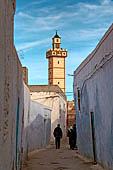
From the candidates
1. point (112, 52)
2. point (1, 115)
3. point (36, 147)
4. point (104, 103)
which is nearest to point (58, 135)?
point (36, 147)

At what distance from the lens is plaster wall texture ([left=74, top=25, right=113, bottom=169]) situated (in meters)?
6.63

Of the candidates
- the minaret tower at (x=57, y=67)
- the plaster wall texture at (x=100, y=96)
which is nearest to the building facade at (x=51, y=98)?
the plaster wall texture at (x=100, y=96)

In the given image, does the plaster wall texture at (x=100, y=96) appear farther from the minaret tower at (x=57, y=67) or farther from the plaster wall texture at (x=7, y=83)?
the minaret tower at (x=57, y=67)

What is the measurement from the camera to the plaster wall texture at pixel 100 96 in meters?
6.63

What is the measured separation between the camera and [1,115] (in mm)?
3281

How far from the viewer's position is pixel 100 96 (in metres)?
7.58

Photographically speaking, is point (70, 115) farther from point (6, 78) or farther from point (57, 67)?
point (6, 78)

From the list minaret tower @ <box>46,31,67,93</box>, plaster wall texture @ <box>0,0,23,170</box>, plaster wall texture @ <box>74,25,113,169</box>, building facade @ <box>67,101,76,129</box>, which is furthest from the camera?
minaret tower @ <box>46,31,67,93</box>

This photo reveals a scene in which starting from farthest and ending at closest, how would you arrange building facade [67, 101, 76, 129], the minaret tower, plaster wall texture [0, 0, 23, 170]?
1. the minaret tower
2. building facade [67, 101, 76, 129]
3. plaster wall texture [0, 0, 23, 170]

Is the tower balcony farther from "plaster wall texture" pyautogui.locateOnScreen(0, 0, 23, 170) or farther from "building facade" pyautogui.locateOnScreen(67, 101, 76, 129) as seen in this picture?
"plaster wall texture" pyautogui.locateOnScreen(0, 0, 23, 170)

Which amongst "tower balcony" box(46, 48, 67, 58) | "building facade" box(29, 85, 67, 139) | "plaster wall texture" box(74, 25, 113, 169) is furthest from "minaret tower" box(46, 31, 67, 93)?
"plaster wall texture" box(74, 25, 113, 169)

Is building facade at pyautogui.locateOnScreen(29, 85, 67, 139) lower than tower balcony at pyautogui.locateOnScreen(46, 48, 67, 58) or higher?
lower

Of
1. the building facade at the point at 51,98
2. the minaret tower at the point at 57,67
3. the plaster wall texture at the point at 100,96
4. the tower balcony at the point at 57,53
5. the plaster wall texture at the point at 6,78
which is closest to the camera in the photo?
the plaster wall texture at the point at 6,78

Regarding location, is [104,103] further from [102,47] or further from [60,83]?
[60,83]
